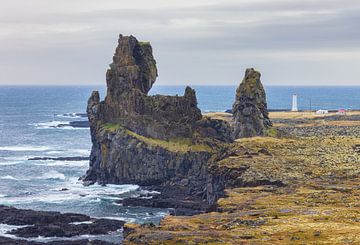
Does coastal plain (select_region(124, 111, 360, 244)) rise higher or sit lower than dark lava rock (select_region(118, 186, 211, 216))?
higher

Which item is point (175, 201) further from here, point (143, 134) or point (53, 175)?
point (53, 175)

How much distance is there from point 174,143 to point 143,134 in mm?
7930

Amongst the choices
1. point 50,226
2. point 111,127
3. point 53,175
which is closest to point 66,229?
point 50,226

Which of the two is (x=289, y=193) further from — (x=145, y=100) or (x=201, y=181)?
(x=145, y=100)

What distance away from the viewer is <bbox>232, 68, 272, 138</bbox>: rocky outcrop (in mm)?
154250

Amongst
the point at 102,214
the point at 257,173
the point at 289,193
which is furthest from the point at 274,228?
the point at 102,214

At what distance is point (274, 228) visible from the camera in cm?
6831

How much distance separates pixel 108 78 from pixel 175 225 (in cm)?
10377

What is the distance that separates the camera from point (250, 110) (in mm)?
154625

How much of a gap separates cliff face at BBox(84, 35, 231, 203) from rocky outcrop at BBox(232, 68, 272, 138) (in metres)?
5.76

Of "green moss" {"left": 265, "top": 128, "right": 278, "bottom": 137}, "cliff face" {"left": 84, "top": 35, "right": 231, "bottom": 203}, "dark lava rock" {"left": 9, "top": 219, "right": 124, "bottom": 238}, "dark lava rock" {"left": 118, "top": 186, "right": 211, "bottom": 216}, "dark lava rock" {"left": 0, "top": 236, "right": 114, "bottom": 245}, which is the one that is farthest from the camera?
"green moss" {"left": 265, "top": 128, "right": 278, "bottom": 137}

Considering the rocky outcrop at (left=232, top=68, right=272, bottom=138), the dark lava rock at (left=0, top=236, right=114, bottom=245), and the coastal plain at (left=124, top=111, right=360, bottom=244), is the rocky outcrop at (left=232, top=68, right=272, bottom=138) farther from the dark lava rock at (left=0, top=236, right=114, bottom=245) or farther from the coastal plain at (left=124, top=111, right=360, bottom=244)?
the dark lava rock at (left=0, top=236, right=114, bottom=245)

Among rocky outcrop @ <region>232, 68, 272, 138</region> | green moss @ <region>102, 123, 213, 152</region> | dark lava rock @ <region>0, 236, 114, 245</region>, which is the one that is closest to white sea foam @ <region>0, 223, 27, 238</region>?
dark lava rock @ <region>0, 236, 114, 245</region>

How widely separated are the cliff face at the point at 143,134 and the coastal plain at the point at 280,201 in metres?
23.4
